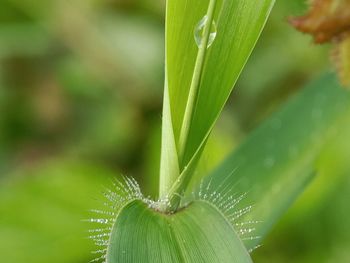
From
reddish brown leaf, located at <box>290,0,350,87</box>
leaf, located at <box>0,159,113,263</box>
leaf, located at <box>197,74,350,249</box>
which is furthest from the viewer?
leaf, located at <box>0,159,113,263</box>

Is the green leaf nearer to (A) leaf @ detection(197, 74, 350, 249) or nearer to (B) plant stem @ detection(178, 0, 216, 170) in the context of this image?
(B) plant stem @ detection(178, 0, 216, 170)

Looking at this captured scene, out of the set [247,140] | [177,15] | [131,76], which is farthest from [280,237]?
[177,15]

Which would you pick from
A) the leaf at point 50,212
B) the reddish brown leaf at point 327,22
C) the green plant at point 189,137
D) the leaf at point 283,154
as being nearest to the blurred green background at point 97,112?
the leaf at point 50,212

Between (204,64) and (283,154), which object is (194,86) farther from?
(283,154)

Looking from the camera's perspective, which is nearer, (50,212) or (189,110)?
(189,110)

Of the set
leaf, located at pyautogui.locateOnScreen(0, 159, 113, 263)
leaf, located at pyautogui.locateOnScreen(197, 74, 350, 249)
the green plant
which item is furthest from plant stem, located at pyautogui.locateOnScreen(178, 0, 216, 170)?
leaf, located at pyautogui.locateOnScreen(0, 159, 113, 263)

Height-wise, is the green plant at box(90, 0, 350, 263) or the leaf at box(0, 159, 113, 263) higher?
the leaf at box(0, 159, 113, 263)

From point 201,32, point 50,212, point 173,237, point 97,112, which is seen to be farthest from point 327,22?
point 97,112
